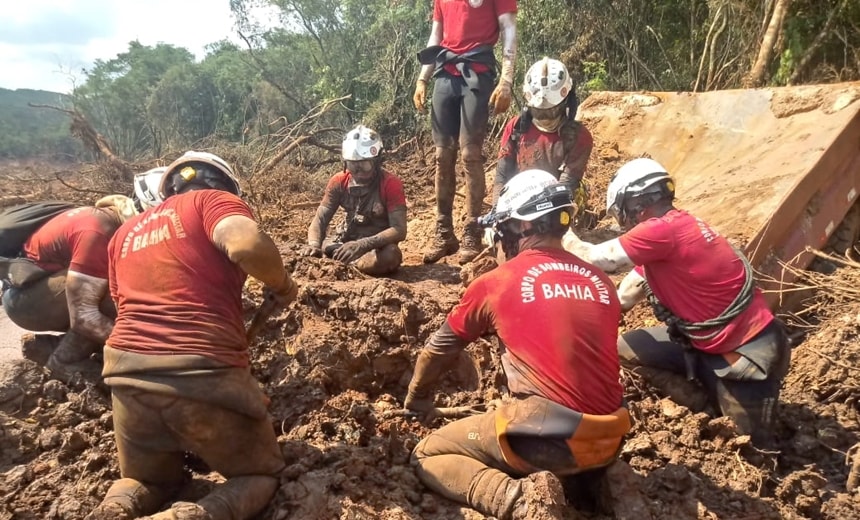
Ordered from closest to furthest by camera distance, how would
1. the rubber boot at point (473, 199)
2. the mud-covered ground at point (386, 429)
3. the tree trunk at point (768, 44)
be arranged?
1. the mud-covered ground at point (386, 429)
2. the rubber boot at point (473, 199)
3. the tree trunk at point (768, 44)

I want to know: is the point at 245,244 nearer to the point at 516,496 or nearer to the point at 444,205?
the point at 516,496

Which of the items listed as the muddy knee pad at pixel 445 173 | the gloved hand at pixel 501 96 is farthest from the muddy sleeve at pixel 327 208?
the gloved hand at pixel 501 96

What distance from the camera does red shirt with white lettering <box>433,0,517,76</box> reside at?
17.1 ft

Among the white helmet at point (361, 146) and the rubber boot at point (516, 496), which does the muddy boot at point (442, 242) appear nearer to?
the white helmet at point (361, 146)

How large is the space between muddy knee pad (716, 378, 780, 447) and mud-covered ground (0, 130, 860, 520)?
137 millimetres

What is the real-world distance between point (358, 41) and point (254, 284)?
15.9 metres

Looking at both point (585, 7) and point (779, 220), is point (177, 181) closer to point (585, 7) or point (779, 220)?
point (779, 220)

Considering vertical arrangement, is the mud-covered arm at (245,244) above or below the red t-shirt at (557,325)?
above

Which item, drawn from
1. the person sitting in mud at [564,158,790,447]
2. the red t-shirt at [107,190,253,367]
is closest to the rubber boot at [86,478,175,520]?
the red t-shirt at [107,190,253,367]

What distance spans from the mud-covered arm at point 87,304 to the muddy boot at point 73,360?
0.80 feet

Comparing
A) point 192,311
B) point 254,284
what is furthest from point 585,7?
point 192,311

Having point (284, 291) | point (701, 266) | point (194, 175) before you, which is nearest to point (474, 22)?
point (701, 266)

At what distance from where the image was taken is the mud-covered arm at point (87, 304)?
11.6ft

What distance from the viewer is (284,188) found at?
9.67 meters
